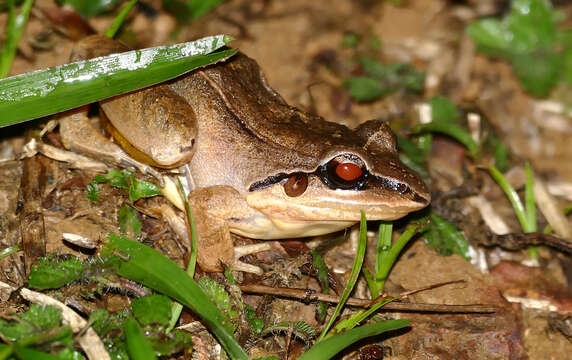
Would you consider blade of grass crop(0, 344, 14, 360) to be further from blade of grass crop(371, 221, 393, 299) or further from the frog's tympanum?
blade of grass crop(371, 221, 393, 299)

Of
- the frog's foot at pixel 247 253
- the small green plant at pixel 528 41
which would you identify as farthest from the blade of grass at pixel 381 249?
the small green plant at pixel 528 41

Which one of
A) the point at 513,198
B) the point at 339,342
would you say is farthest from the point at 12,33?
the point at 513,198

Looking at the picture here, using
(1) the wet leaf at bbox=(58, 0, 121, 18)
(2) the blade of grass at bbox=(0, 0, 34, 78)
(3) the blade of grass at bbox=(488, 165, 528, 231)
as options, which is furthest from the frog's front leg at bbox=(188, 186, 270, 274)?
(1) the wet leaf at bbox=(58, 0, 121, 18)

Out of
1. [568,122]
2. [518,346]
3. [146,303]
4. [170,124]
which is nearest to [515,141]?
[568,122]

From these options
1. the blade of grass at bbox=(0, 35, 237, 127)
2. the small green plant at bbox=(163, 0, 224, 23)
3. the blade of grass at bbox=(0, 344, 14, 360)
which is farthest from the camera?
the small green plant at bbox=(163, 0, 224, 23)

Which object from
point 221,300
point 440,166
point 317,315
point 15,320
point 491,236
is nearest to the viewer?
point 15,320

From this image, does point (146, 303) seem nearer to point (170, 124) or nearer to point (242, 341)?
point (242, 341)
